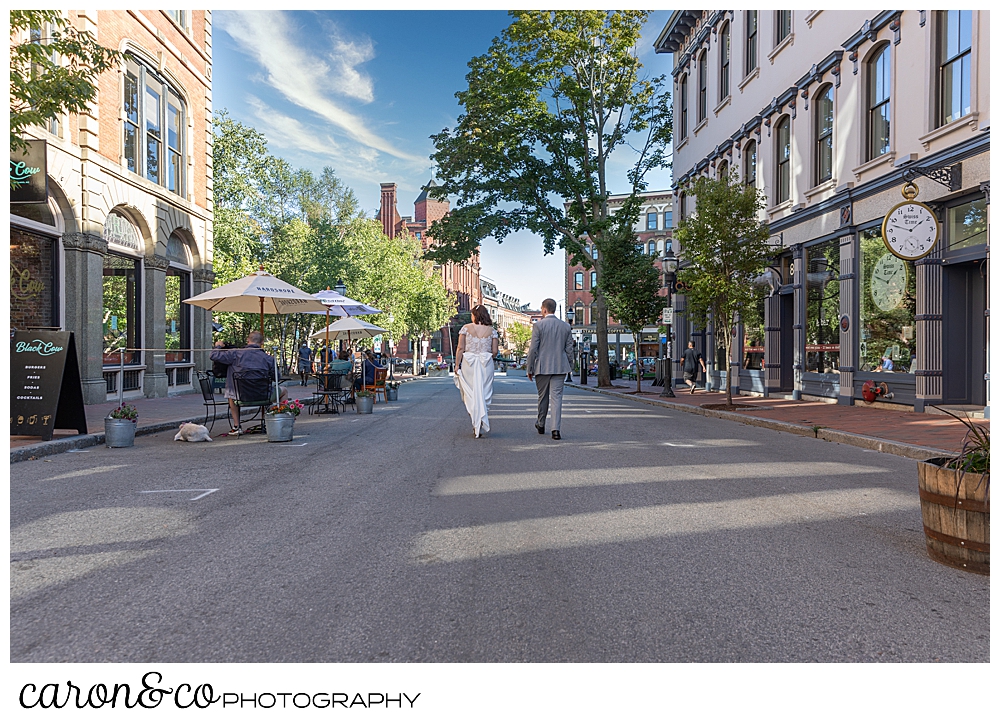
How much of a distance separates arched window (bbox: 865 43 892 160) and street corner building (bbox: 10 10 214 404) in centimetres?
1485

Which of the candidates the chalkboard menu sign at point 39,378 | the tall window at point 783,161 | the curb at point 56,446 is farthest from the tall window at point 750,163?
the chalkboard menu sign at point 39,378

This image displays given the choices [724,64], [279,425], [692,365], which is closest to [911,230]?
[279,425]

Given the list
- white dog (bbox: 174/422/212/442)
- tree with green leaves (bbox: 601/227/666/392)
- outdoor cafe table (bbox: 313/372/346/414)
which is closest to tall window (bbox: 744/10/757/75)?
tree with green leaves (bbox: 601/227/666/392)

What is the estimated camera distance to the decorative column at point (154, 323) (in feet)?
62.8

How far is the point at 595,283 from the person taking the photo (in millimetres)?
66938

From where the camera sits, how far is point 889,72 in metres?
15.2

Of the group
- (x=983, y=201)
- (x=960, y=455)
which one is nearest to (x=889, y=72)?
(x=983, y=201)

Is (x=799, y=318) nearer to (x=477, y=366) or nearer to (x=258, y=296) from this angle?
(x=477, y=366)

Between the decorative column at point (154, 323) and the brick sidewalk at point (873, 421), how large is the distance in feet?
48.0

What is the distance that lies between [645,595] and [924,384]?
12.5 metres

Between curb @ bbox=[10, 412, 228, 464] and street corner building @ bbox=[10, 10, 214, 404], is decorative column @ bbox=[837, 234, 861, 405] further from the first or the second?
curb @ bbox=[10, 412, 228, 464]

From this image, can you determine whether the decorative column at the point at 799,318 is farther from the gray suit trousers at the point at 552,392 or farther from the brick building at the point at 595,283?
the brick building at the point at 595,283

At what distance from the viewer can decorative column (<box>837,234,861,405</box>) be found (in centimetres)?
1639

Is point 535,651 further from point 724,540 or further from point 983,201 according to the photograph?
point 983,201
